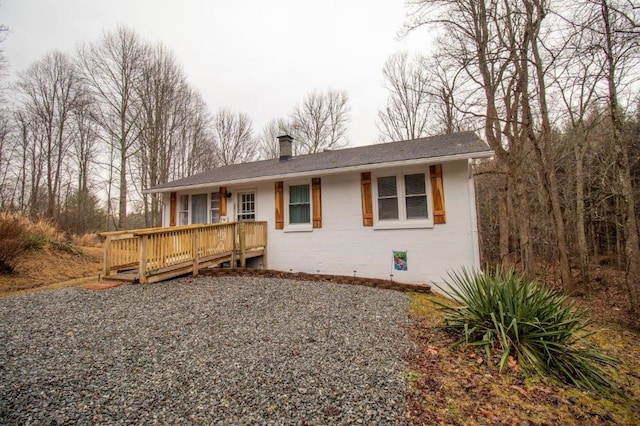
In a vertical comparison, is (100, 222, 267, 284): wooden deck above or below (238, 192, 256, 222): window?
below

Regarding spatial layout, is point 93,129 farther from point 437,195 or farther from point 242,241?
point 437,195

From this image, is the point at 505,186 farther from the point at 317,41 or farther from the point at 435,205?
the point at 317,41

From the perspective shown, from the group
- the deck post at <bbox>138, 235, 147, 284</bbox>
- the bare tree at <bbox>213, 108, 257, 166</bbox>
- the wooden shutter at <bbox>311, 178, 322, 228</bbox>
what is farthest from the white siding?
the bare tree at <bbox>213, 108, 257, 166</bbox>

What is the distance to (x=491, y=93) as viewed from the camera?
31.2ft

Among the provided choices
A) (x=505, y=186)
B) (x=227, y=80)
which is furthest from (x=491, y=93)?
(x=227, y=80)

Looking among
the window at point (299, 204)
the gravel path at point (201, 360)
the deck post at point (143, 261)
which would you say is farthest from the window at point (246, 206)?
the gravel path at point (201, 360)

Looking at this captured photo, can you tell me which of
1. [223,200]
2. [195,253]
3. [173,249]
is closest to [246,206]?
[223,200]

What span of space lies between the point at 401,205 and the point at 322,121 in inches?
609

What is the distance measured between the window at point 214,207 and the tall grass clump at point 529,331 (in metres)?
8.45

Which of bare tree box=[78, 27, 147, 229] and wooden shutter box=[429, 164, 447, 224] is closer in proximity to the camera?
wooden shutter box=[429, 164, 447, 224]

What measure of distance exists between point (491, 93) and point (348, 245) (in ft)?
24.4

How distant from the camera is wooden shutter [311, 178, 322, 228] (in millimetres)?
8258

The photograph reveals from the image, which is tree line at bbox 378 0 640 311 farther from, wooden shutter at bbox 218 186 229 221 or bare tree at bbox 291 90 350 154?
bare tree at bbox 291 90 350 154

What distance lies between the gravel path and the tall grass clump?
966mm
